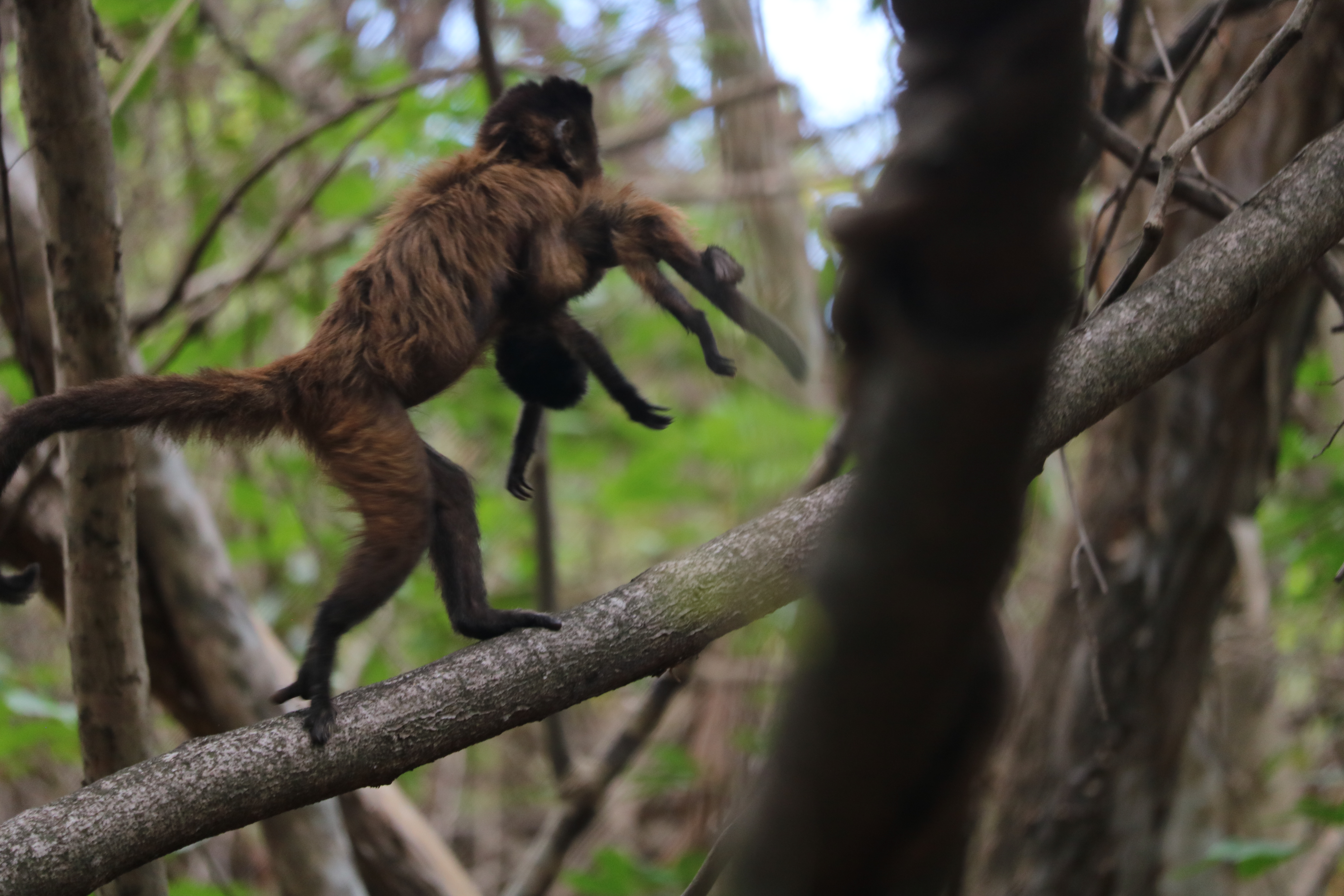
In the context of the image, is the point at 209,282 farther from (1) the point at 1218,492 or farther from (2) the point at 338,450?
(1) the point at 1218,492

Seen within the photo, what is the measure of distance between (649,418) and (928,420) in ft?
9.28

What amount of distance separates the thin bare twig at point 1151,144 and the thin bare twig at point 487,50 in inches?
119

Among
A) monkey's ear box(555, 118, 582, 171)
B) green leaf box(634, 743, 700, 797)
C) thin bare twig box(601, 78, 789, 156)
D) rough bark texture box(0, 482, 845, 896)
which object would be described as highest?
thin bare twig box(601, 78, 789, 156)

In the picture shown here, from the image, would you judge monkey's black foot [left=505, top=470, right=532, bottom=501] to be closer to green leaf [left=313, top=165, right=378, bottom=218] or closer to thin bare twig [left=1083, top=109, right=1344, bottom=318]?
thin bare twig [left=1083, top=109, right=1344, bottom=318]

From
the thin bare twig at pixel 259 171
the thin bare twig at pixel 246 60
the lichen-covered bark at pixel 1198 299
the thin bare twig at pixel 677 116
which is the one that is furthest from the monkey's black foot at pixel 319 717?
the thin bare twig at pixel 246 60

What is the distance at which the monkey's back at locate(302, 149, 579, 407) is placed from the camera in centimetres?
345

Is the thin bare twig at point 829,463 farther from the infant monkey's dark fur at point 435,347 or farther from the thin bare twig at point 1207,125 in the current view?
the thin bare twig at point 1207,125

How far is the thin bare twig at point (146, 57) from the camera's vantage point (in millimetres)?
4754

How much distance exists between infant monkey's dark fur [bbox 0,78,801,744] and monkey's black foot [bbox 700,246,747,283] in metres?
0.02

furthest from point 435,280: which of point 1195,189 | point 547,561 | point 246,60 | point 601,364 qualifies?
point 246,60

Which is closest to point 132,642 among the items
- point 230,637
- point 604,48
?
point 230,637

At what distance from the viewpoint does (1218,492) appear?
5973 millimetres

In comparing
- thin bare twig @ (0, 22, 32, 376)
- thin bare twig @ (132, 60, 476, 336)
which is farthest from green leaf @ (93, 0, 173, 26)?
thin bare twig @ (0, 22, 32, 376)

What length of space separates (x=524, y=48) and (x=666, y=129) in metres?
Answer: 2.22
